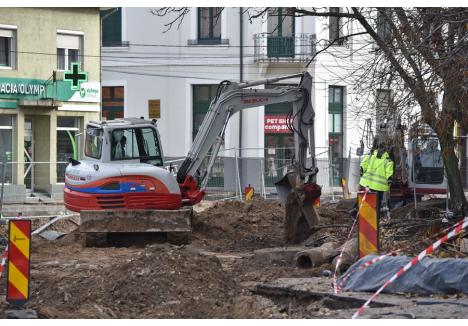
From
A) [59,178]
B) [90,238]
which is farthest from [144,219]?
[59,178]

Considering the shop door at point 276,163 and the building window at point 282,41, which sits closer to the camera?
the shop door at point 276,163

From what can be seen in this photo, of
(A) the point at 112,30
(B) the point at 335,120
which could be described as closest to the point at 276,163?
(B) the point at 335,120

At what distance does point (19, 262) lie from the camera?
1158cm

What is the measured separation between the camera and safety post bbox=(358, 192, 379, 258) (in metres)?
13.5

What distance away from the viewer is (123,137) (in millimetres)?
20812

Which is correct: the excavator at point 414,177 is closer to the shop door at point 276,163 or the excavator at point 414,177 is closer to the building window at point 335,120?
the shop door at point 276,163

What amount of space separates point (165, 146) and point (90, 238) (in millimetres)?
25343

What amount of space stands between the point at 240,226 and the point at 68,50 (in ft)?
53.3

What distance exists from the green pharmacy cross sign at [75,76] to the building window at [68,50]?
29 centimetres

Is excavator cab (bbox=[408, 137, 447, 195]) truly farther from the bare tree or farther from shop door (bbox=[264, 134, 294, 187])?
shop door (bbox=[264, 134, 294, 187])

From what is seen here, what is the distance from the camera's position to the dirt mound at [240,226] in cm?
2040

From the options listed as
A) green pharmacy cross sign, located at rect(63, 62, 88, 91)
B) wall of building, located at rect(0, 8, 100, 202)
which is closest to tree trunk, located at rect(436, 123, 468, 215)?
wall of building, located at rect(0, 8, 100, 202)

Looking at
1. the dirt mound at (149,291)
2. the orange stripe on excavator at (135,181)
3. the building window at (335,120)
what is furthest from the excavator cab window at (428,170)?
the building window at (335,120)

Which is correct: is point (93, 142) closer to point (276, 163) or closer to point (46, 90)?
point (46, 90)
